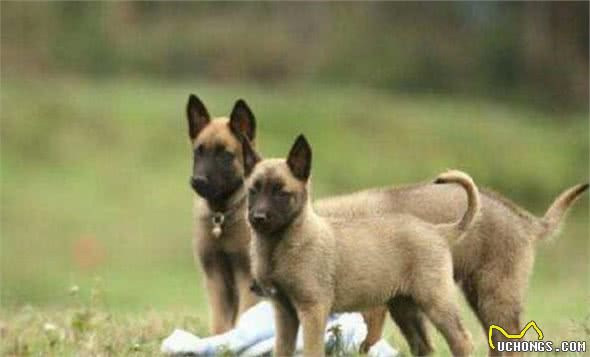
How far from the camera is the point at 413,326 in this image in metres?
8.76

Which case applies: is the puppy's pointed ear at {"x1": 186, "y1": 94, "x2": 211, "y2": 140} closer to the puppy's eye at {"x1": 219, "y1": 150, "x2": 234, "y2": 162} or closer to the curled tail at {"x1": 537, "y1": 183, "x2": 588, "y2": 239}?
the puppy's eye at {"x1": 219, "y1": 150, "x2": 234, "y2": 162}

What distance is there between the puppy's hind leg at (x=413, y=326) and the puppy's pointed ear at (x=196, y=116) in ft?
5.22

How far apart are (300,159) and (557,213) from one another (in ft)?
6.22

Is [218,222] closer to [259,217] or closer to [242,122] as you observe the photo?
[242,122]

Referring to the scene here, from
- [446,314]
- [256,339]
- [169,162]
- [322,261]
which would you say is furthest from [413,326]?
[169,162]

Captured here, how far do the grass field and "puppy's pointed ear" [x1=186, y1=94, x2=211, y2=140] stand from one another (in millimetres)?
6685

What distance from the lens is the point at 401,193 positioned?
9.02m

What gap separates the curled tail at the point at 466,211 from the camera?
27.4ft

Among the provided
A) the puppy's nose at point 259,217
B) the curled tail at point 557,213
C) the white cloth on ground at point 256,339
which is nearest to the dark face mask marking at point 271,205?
the puppy's nose at point 259,217

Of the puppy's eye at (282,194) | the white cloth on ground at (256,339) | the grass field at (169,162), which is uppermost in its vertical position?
the puppy's eye at (282,194)

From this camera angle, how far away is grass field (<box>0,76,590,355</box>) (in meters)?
19.9

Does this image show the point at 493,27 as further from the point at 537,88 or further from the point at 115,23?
the point at 115,23

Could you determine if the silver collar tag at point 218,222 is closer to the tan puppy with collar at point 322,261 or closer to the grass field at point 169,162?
the tan puppy with collar at point 322,261

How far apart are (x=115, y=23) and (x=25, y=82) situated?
9.12 ft
